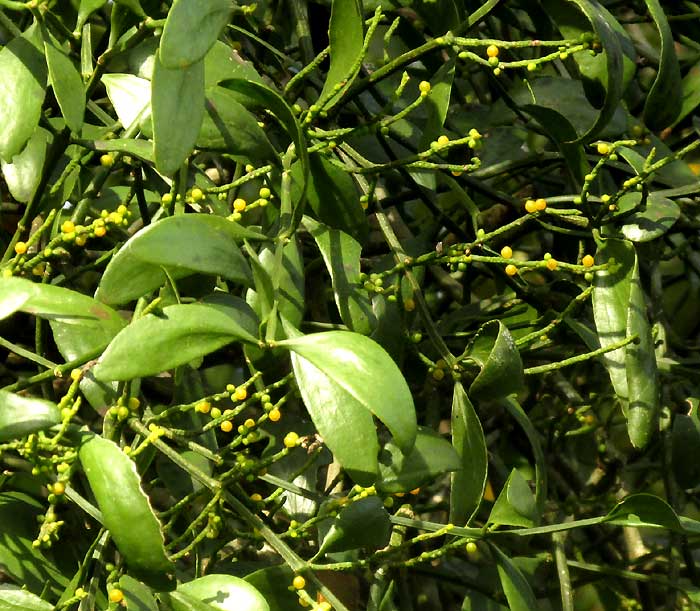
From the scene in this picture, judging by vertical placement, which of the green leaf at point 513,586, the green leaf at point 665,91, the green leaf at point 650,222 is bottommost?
the green leaf at point 513,586

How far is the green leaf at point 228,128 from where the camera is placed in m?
0.65

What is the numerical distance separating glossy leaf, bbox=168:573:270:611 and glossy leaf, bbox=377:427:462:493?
0.11m

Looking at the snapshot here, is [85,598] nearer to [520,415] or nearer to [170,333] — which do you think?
[170,333]

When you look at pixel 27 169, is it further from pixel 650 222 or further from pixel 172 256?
pixel 650 222

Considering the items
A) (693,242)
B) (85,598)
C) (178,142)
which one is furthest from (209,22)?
(693,242)

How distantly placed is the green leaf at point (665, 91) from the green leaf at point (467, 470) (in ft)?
0.89

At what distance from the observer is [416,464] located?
678 millimetres

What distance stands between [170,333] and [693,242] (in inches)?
29.3

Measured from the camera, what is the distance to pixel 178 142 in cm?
55

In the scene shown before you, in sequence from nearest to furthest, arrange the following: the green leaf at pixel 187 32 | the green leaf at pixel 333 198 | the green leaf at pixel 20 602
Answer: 1. the green leaf at pixel 187 32
2. the green leaf at pixel 20 602
3. the green leaf at pixel 333 198

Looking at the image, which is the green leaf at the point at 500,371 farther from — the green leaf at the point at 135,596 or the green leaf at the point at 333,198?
the green leaf at the point at 135,596

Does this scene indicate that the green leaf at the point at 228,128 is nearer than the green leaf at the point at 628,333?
Yes

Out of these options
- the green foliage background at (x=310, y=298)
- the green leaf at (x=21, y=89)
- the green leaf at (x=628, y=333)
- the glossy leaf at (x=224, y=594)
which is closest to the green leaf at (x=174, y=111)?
the green foliage background at (x=310, y=298)

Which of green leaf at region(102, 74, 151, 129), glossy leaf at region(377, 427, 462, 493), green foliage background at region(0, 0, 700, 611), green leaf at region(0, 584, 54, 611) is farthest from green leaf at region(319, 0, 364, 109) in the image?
green leaf at region(0, 584, 54, 611)
